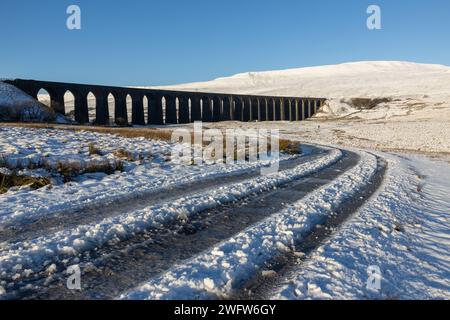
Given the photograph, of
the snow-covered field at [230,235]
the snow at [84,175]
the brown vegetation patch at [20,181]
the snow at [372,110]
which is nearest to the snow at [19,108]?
the snow at [84,175]

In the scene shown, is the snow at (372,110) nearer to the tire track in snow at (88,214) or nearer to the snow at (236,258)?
the tire track in snow at (88,214)

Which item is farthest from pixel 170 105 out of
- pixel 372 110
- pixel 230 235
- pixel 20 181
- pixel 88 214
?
pixel 230 235

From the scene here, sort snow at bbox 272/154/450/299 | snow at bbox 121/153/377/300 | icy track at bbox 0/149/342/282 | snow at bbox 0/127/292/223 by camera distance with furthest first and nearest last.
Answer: snow at bbox 0/127/292/223 → icy track at bbox 0/149/342/282 → snow at bbox 272/154/450/299 → snow at bbox 121/153/377/300

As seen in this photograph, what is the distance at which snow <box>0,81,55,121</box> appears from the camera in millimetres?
36469

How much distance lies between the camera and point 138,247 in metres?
5.68

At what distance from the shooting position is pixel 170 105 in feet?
239

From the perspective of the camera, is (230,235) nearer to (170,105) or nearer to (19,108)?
(19,108)

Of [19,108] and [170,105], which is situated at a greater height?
[170,105]

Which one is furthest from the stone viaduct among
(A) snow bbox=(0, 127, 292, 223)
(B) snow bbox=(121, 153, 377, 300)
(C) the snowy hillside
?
(B) snow bbox=(121, 153, 377, 300)

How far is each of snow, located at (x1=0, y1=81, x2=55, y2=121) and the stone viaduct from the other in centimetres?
553

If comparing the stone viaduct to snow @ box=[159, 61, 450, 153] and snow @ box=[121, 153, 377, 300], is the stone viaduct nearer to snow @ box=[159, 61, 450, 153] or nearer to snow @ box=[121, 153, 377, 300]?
snow @ box=[159, 61, 450, 153]

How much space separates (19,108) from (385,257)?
39574 mm

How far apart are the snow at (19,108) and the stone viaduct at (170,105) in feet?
18.1
